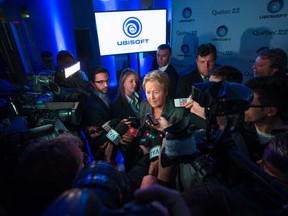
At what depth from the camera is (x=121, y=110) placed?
86.1 inches

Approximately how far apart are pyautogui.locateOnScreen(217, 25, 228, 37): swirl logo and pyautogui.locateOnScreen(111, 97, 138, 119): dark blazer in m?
1.92

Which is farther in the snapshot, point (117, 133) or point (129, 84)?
point (129, 84)

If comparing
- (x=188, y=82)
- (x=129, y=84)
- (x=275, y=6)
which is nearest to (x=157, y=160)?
(x=129, y=84)

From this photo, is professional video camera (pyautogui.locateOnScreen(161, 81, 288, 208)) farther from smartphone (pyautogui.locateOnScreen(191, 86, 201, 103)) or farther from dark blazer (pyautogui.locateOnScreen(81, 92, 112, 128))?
dark blazer (pyautogui.locateOnScreen(81, 92, 112, 128))

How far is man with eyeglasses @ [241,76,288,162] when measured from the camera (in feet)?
4.59

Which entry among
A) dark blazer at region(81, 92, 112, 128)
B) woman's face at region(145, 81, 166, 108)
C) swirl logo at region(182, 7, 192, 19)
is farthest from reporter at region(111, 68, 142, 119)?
swirl logo at region(182, 7, 192, 19)

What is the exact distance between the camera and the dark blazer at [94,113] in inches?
79.7

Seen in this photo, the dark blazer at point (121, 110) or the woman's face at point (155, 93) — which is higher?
the woman's face at point (155, 93)

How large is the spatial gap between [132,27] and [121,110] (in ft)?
6.16

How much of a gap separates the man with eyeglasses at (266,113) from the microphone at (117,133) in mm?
942

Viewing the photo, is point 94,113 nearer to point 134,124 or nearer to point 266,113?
point 134,124

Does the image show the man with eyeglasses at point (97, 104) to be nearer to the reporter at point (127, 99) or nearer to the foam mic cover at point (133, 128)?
the reporter at point (127, 99)

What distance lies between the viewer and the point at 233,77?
1715 millimetres

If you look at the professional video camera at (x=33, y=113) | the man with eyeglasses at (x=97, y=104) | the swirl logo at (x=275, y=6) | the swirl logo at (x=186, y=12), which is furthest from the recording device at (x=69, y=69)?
the swirl logo at (x=275, y=6)
